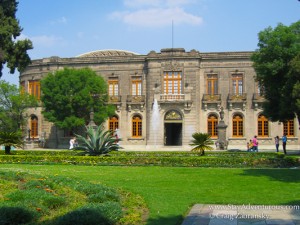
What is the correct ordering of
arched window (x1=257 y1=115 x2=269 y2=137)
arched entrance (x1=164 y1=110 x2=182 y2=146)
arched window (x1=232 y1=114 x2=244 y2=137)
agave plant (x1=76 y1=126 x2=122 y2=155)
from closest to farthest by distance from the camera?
agave plant (x1=76 y1=126 x2=122 y2=155) → arched window (x1=257 y1=115 x2=269 y2=137) → arched window (x1=232 y1=114 x2=244 y2=137) → arched entrance (x1=164 y1=110 x2=182 y2=146)

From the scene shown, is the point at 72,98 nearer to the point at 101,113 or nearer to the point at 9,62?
the point at 101,113

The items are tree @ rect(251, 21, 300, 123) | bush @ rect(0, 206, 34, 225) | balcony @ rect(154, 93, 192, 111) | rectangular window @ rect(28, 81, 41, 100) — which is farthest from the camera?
rectangular window @ rect(28, 81, 41, 100)

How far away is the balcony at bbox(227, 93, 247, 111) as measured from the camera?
1609 inches

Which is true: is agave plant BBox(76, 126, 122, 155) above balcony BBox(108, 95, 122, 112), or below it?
below

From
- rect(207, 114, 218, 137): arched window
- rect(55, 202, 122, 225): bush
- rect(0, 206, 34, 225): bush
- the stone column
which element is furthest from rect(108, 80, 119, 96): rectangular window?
rect(0, 206, 34, 225): bush

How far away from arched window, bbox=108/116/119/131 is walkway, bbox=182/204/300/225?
34296mm

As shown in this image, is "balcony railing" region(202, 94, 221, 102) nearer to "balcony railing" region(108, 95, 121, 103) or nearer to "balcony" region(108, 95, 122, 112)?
"balcony" region(108, 95, 122, 112)

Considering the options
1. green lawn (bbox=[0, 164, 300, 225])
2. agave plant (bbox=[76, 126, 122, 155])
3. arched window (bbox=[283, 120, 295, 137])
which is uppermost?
arched window (bbox=[283, 120, 295, 137])

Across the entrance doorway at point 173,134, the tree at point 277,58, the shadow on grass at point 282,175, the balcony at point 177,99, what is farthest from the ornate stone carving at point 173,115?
the shadow on grass at point 282,175

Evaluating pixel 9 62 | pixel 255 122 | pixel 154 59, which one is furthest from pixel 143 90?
pixel 9 62

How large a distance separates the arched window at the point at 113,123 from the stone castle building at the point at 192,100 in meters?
0.83

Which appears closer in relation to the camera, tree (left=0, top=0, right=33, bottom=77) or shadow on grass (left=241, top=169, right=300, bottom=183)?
shadow on grass (left=241, top=169, right=300, bottom=183)

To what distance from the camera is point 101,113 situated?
1593 inches

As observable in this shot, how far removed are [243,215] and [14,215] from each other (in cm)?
439
